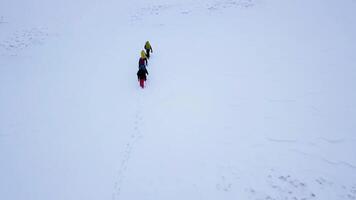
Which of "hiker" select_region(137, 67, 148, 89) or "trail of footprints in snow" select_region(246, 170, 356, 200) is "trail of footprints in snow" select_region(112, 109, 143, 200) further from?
"trail of footprints in snow" select_region(246, 170, 356, 200)

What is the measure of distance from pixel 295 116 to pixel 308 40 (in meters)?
6.50

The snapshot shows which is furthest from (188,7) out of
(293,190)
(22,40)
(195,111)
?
(293,190)

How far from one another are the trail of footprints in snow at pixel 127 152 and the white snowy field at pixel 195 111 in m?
0.04

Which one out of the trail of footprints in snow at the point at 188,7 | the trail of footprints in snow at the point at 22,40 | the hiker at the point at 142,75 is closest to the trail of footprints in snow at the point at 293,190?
the hiker at the point at 142,75

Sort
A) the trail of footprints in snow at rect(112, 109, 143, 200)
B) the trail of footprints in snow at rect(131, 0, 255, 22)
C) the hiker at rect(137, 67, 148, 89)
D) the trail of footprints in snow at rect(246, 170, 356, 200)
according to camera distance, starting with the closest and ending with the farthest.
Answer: the trail of footprints in snow at rect(246, 170, 356, 200) < the trail of footprints in snow at rect(112, 109, 143, 200) < the hiker at rect(137, 67, 148, 89) < the trail of footprints in snow at rect(131, 0, 255, 22)

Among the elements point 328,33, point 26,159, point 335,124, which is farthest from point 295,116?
point 26,159

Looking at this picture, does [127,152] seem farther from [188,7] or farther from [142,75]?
[188,7]

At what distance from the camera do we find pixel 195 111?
9477mm

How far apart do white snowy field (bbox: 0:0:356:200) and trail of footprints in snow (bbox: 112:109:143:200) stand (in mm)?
41

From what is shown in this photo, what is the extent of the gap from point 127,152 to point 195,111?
3.26 m

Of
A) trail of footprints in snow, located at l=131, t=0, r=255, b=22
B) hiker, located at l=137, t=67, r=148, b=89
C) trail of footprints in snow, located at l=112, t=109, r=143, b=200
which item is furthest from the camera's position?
trail of footprints in snow, located at l=131, t=0, r=255, b=22

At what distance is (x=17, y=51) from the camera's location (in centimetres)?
1722

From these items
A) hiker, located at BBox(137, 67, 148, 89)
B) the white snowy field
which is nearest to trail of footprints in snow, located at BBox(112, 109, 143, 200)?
the white snowy field

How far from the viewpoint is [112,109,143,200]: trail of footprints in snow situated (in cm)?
702
